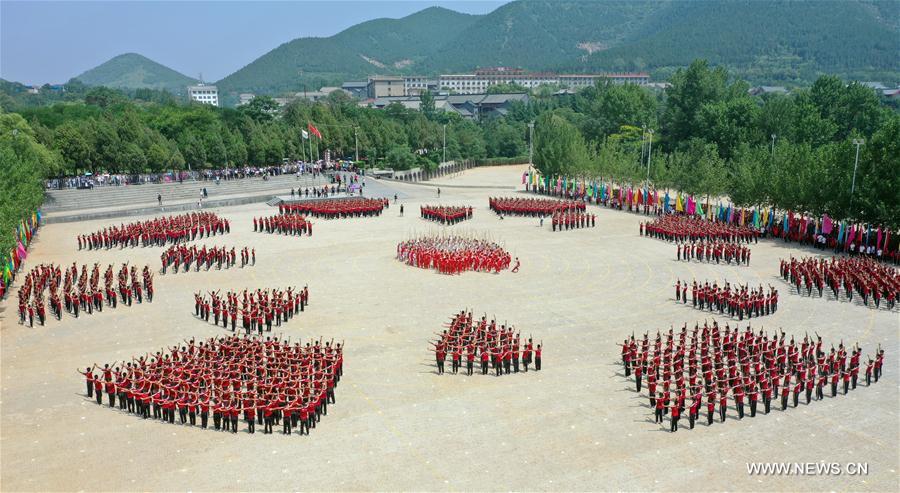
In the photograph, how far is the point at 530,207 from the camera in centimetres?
4278

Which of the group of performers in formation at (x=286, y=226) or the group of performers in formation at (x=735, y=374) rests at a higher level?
the group of performers in formation at (x=286, y=226)

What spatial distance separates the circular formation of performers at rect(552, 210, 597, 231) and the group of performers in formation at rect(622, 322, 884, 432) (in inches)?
782

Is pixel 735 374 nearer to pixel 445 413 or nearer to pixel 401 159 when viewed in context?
pixel 445 413

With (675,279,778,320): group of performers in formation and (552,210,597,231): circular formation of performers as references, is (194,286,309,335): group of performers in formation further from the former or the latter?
(552,210,597,231): circular formation of performers

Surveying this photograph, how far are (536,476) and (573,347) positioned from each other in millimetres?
7354

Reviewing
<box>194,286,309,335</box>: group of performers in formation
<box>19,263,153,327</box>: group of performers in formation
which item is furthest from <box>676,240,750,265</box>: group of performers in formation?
<box>19,263,153,327</box>: group of performers in formation

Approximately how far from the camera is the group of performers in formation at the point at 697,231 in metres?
33.8

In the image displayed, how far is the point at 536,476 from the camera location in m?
12.6

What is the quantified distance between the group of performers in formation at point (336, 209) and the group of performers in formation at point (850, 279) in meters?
24.0

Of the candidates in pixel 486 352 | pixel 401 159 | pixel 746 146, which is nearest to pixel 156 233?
pixel 486 352

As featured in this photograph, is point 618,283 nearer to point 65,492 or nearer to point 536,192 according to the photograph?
point 65,492

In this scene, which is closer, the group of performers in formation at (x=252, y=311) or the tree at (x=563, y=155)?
the group of performers in formation at (x=252, y=311)

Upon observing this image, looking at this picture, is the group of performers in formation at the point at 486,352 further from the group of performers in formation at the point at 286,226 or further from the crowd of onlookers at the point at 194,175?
the crowd of onlookers at the point at 194,175

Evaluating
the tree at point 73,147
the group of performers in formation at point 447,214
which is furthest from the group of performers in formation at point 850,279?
the tree at point 73,147
